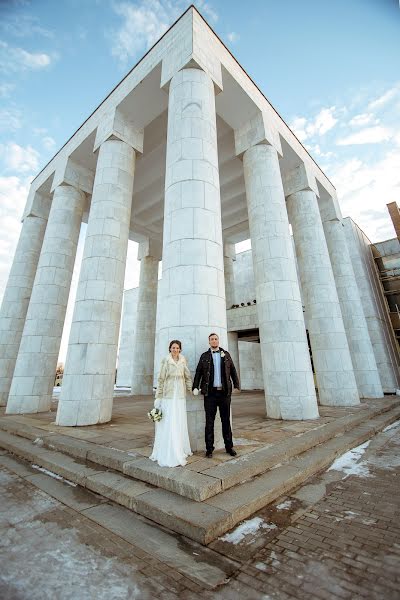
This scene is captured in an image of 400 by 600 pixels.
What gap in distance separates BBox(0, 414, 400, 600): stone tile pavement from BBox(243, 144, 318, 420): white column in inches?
179

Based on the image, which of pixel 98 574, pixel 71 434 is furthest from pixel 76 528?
pixel 71 434

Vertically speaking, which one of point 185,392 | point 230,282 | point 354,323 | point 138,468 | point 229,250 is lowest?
point 138,468

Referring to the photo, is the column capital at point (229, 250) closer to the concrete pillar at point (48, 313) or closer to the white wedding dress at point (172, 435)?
the concrete pillar at point (48, 313)

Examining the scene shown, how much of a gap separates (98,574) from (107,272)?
807 cm

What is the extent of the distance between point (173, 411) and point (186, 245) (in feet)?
11.3

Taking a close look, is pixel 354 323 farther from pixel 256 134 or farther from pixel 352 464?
pixel 352 464

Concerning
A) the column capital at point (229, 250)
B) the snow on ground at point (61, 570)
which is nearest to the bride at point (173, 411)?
the snow on ground at point (61, 570)

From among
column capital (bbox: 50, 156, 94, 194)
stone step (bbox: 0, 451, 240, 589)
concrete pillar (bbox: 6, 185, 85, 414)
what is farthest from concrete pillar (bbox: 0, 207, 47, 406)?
stone step (bbox: 0, 451, 240, 589)

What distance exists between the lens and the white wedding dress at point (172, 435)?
428cm

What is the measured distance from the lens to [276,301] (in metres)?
9.33

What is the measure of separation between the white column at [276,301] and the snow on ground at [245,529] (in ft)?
18.5

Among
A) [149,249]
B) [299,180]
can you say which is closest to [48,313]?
[149,249]

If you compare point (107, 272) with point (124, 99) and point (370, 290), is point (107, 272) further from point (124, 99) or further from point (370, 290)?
A: point (370, 290)

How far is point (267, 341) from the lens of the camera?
9250 millimetres
